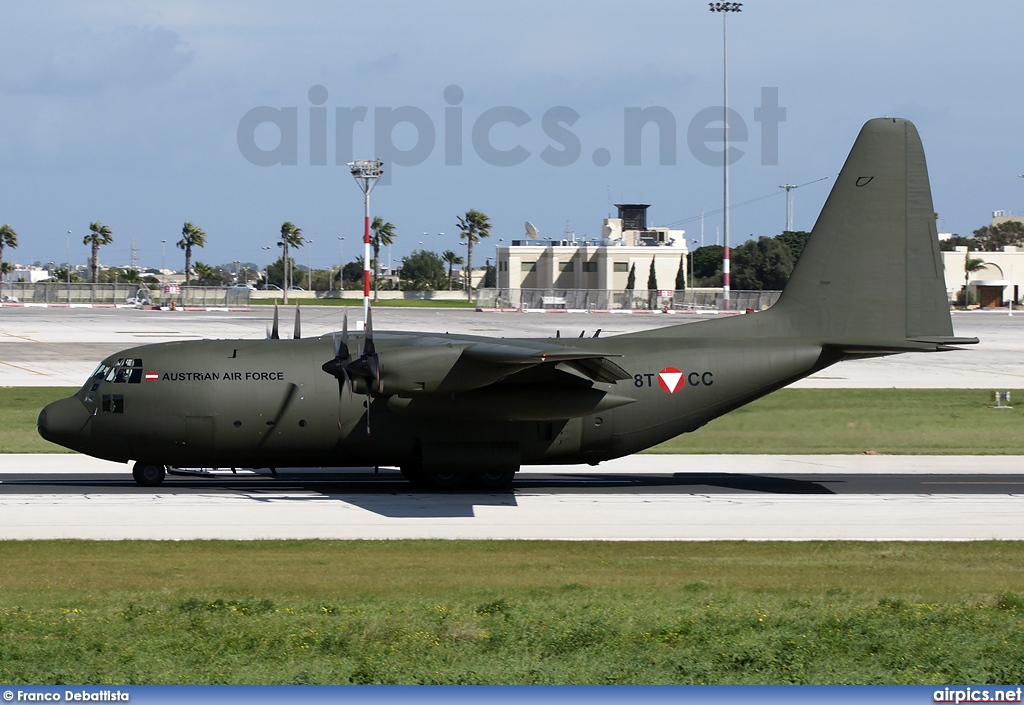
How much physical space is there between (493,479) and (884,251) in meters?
10.2

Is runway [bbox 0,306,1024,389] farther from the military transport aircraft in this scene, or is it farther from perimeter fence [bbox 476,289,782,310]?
the military transport aircraft

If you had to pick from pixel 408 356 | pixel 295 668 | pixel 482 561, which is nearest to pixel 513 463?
pixel 408 356

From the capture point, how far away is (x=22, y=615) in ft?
42.6

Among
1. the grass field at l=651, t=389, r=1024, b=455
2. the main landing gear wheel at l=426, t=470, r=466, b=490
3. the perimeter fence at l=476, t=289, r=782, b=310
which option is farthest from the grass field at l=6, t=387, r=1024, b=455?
the perimeter fence at l=476, t=289, r=782, b=310

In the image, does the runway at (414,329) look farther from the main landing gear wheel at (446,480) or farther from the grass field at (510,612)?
the grass field at (510,612)

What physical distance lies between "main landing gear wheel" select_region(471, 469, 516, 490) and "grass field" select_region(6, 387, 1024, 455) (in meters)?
8.47

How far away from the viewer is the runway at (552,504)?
19609 mm

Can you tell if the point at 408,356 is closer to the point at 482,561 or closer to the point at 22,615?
the point at 482,561

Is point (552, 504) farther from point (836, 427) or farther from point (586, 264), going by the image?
point (586, 264)

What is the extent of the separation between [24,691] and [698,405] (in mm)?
17507

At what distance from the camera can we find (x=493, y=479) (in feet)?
78.1

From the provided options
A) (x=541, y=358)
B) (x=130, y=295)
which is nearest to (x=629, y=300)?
(x=130, y=295)

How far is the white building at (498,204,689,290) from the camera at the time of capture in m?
145

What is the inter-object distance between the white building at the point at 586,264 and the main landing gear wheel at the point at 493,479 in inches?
4780
